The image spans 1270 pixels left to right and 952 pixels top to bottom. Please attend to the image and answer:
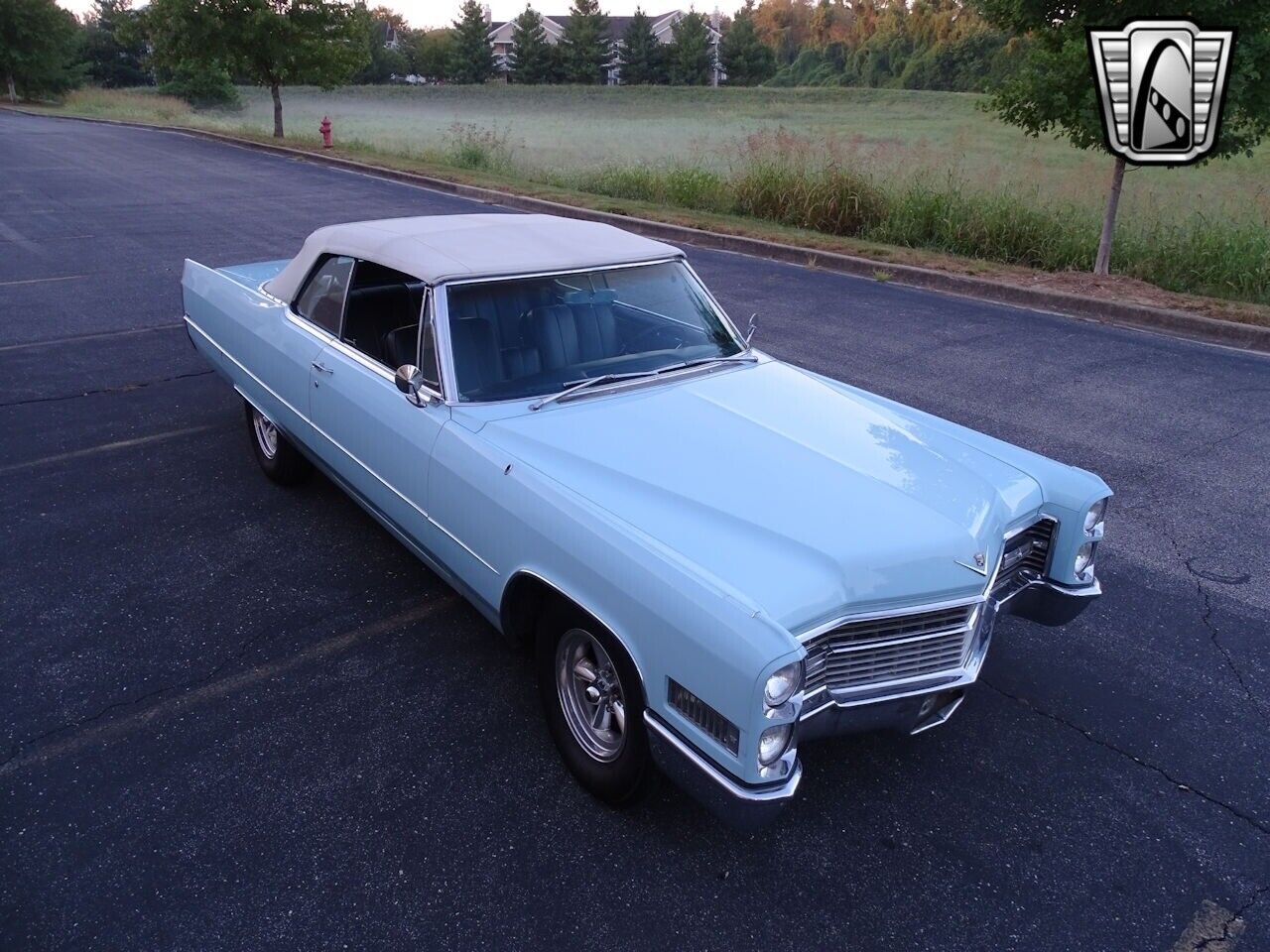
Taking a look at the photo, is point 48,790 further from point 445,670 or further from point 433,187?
point 433,187

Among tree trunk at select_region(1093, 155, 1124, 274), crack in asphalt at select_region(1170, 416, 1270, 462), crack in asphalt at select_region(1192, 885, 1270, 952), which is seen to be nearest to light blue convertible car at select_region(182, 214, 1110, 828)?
crack in asphalt at select_region(1192, 885, 1270, 952)

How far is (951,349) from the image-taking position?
8.45 m

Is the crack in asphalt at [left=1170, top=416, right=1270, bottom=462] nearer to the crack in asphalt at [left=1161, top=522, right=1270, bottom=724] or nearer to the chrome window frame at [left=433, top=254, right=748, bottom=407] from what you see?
the crack in asphalt at [left=1161, top=522, right=1270, bottom=724]

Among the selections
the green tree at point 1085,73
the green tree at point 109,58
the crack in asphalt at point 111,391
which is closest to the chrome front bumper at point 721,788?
the crack in asphalt at point 111,391

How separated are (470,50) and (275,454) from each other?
8500cm

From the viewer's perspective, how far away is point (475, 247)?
13.5 ft

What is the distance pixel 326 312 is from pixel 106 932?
285 centimetres

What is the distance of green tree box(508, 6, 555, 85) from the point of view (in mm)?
78375

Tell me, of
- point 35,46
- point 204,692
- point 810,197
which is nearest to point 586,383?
point 204,692

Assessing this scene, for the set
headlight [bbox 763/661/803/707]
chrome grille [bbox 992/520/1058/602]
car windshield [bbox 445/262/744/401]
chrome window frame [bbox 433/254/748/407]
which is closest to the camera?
headlight [bbox 763/661/803/707]

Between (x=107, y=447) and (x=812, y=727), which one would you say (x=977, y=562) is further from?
(x=107, y=447)

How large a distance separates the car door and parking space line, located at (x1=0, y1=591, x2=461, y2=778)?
1.56ft

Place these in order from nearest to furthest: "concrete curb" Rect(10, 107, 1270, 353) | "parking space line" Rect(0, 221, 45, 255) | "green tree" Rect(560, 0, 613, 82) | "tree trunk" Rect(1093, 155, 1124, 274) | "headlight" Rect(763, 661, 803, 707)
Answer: "headlight" Rect(763, 661, 803, 707) → "concrete curb" Rect(10, 107, 1270, 353) → "tree trunk" Rect(1093, 155, 1124, 274) → "parking space line" Rect(0, 221, 45, 255) → "green tree" Rect(560, 0, 613, 82)

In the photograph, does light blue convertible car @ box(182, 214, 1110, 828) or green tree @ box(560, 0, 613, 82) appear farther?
green tree @ box(560, 0, 613, 82)
